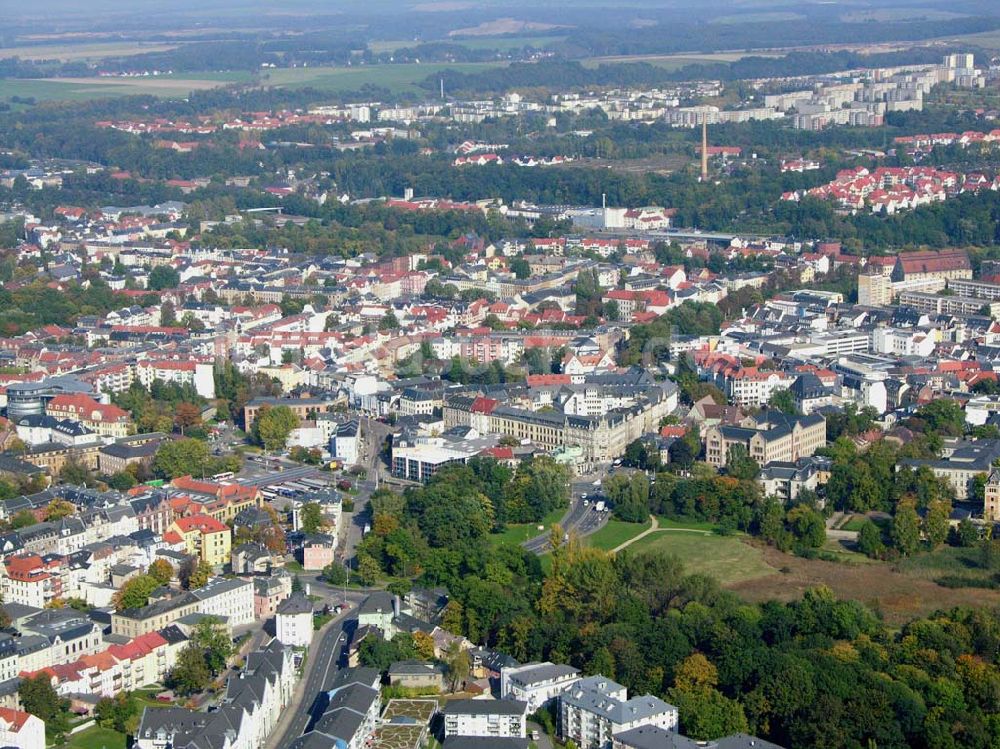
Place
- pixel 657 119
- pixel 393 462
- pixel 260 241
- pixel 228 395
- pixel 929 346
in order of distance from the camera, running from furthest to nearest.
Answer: pixel 657 119 < pixel 260 241 < pixel 929 346 < pixel 228 395 < pixel 393 462

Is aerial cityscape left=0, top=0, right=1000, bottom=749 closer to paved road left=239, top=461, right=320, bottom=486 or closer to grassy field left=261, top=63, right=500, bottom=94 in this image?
paved road left=239, top=461, right=320, bottom=486

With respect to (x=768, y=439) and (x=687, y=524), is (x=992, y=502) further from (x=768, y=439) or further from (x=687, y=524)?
(x=687, y=524)

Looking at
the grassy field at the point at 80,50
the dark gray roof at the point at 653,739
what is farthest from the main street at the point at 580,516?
the grassy field at the point at 80,50

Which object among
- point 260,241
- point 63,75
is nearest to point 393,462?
point 260,241

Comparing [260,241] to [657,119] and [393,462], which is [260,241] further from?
[657,119]

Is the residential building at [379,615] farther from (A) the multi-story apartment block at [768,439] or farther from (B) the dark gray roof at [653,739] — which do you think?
(A) the multi-story apartment block at [768,439]

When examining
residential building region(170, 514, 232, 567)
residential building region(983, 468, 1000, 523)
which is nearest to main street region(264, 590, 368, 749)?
residential building region(170, 514, 232, 567)
